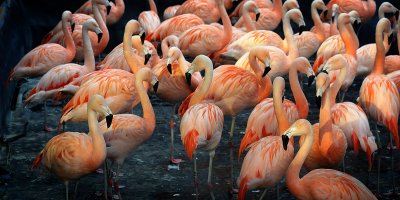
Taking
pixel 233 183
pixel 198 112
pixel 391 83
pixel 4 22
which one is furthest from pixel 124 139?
pixel 4 22

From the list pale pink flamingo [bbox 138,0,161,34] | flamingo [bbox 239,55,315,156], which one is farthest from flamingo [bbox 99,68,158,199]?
pale pink flamingo [bbox 138,0,161,34]

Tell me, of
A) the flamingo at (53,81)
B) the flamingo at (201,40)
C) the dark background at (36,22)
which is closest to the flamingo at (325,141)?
the flamingo at (53,81)

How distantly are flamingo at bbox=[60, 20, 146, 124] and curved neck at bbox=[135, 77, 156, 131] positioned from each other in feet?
1.07

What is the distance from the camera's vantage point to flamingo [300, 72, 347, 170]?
6.25m

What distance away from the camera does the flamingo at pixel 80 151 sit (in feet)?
20.0

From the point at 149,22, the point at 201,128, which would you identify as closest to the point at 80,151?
the point at 201,128

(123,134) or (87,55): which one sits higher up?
(87,55)

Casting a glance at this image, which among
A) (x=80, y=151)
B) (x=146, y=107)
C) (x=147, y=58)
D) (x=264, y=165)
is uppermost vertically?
(x=147, y=58)

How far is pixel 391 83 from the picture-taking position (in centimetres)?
715

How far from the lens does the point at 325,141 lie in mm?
6258

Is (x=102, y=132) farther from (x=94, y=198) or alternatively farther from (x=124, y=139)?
(x=94, y=198)

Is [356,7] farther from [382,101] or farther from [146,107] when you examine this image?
[146,107]

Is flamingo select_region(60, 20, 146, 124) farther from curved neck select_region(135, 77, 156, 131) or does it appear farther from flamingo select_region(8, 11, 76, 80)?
flamingo select_region(8, 11, 76, 80)

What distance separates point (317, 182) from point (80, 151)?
1900 millimetres
